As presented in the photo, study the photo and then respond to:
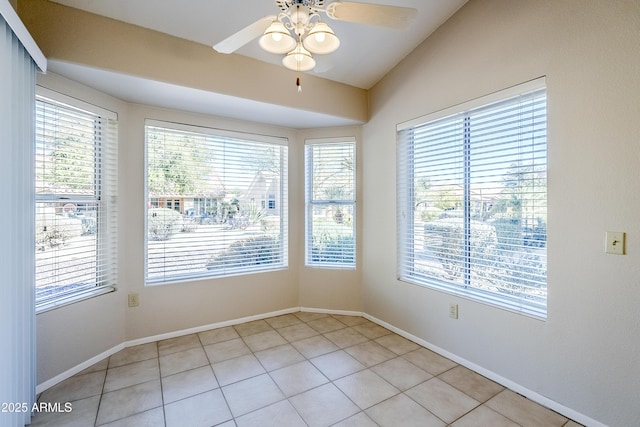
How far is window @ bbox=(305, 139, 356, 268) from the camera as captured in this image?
3.46m

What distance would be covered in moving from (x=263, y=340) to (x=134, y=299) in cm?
128

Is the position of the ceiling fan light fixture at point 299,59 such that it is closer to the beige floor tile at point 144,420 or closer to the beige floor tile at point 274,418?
the beige floor tile at point 274,418

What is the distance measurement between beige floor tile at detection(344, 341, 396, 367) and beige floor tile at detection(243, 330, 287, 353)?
69cm

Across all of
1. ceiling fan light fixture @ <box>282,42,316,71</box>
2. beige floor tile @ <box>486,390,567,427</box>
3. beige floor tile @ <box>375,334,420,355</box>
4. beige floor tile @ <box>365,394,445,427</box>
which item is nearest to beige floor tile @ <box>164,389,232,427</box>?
beige floor tile @ <box>365,394,445,427</box>

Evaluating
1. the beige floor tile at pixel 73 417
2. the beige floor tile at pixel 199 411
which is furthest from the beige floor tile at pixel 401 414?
the beige floor tile at pixel 73 417

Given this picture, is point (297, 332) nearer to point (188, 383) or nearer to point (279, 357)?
point (279, 357)

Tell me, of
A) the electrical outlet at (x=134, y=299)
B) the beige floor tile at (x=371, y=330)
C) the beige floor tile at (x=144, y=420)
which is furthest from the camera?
the beige floor tile at (x=371, y=330)

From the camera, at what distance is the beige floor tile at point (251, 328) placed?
301 cm

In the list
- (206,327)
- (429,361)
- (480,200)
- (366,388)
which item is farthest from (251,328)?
(480,200)

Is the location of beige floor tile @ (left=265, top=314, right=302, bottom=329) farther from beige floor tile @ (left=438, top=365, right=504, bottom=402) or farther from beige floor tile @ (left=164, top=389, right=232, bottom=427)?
beige floor tile @ (left=438, top=365, right=504, bottom=402)

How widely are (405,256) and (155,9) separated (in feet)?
9.60

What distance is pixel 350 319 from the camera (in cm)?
336

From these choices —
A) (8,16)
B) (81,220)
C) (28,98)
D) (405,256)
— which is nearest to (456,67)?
(405,256)

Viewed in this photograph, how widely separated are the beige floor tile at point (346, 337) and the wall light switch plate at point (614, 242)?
78.8 inches
